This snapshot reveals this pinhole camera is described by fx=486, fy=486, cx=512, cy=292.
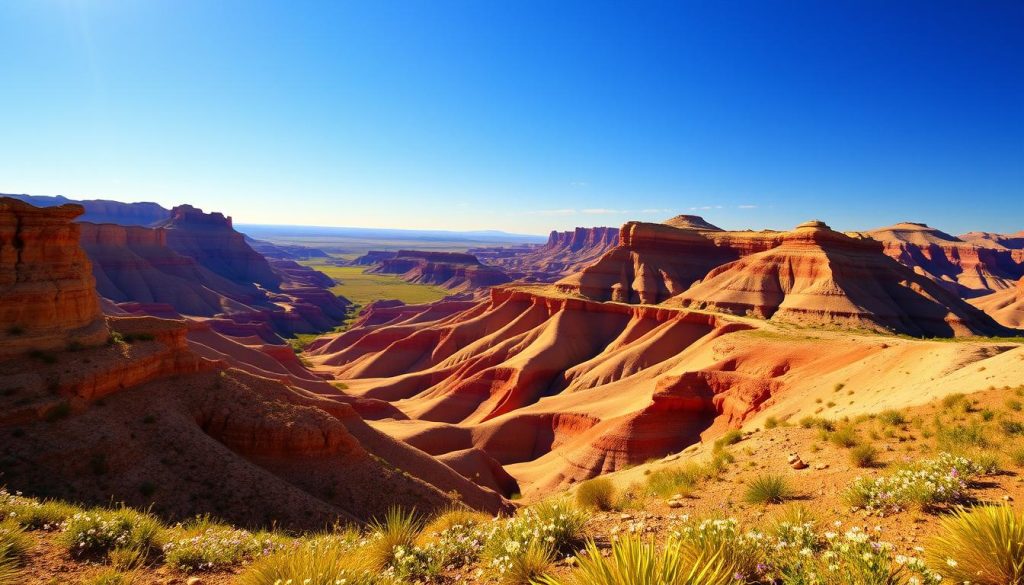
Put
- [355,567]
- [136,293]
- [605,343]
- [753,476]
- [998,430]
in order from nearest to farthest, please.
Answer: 1. [355,567]
2. [998,430]
3. [753,476]
4. [605,343]
5. [136,293]

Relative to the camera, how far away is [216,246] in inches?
5851

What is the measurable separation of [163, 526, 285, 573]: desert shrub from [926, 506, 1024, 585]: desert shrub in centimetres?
837

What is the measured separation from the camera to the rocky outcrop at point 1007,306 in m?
82.1

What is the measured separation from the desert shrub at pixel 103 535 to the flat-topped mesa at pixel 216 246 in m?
150

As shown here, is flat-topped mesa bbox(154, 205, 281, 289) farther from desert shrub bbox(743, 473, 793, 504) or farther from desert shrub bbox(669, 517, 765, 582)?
desert shrub bbox(669, 517, 765, 582)

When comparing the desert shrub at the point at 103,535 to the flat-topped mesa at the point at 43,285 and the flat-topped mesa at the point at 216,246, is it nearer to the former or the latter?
the flat-topped mesa at the point at 43,285

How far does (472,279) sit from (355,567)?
172583 millimetres

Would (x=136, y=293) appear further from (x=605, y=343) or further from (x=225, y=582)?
(x=225, y=582)

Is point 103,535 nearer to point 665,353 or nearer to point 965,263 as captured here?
point 665,353

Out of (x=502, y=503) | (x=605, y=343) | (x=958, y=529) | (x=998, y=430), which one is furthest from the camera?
(x=605, y=343)

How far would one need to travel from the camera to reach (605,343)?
60.3 metres

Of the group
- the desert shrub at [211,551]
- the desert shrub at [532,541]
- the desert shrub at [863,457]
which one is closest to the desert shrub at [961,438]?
the desert shrub at [863,457]

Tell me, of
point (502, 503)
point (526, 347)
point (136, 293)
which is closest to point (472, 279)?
point (136, 293)

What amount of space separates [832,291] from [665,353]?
18.9 metres
